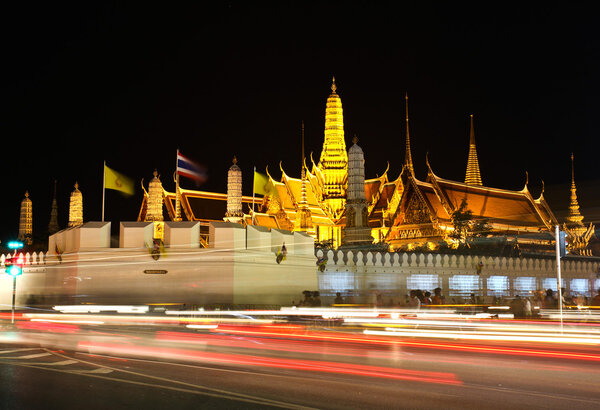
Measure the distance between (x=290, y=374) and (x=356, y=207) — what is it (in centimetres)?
3066

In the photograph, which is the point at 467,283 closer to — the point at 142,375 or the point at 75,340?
the point at 75,340

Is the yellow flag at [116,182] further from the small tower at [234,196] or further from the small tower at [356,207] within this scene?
the small tower at [356,207]

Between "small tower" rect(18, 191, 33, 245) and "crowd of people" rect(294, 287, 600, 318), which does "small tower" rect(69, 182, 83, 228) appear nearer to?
"small tower" rect(18, 191, 33, 245)

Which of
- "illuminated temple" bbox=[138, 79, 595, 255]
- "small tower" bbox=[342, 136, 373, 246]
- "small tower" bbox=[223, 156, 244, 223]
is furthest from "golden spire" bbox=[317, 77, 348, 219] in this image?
"small tower" bbox=[223, 156, 244, 223]

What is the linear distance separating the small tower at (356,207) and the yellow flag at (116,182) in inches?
465

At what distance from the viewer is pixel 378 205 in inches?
1992

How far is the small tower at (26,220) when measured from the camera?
169ft

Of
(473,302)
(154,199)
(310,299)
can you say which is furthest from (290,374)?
(154,199)

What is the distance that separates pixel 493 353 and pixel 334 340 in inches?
126

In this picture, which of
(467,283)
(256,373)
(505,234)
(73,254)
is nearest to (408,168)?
(505,234)

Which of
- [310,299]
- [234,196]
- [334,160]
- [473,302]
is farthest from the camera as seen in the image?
[334,160]

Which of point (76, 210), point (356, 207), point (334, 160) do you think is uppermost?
point (334, 160)

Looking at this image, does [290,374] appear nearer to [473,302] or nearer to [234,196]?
[473,302]

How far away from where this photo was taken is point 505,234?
47.8m
